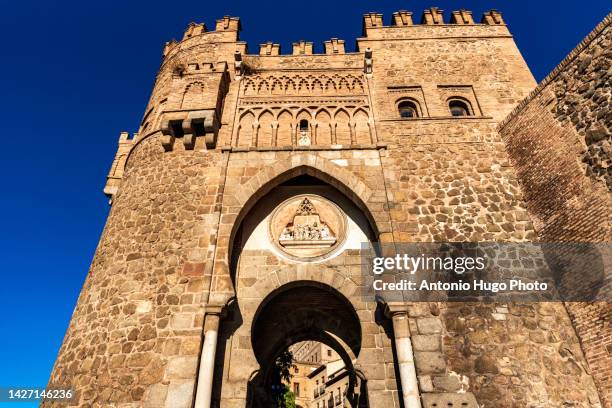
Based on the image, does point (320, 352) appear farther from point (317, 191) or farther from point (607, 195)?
point (607, 195)

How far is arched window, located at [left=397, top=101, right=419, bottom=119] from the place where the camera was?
996 centimetres

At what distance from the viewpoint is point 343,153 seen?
8727 millimetres

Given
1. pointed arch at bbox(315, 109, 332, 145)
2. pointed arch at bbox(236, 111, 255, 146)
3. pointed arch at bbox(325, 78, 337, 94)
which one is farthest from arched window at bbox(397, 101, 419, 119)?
pointed arch at bbox(236, 111, 255, 146)

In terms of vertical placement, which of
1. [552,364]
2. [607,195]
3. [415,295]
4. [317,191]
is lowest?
[552,364]

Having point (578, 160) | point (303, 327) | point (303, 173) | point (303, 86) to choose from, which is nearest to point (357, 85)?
point (303, 86)

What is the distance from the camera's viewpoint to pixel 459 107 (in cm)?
1015

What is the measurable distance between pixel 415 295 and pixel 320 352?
3808 cm

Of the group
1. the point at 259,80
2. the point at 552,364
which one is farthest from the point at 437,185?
the point at 259,80

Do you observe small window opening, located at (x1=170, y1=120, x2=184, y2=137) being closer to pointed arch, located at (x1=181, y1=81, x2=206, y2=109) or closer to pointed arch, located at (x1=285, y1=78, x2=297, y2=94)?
pointed arch, located at (x1=181, y1=81, x2=206, y2=109)

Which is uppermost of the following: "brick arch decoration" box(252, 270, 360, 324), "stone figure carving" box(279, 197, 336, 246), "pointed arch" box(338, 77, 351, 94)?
"pointed arch" box(338, 77, 351, 94)

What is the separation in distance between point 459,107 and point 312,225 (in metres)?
5.70

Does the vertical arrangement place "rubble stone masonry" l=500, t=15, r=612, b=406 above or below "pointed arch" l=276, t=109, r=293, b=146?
→ below

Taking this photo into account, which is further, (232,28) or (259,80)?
(232,28)

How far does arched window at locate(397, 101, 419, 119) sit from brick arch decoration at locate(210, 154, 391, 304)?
305 cm
